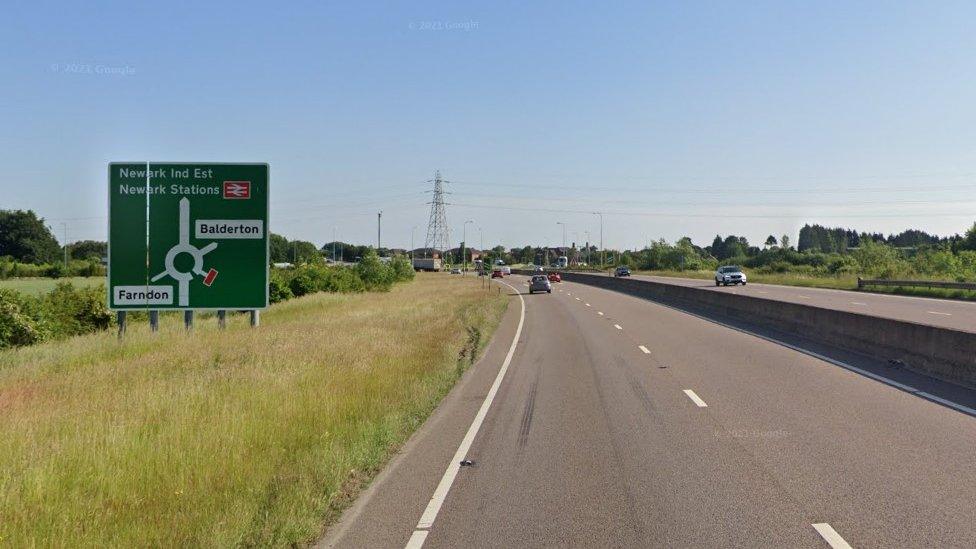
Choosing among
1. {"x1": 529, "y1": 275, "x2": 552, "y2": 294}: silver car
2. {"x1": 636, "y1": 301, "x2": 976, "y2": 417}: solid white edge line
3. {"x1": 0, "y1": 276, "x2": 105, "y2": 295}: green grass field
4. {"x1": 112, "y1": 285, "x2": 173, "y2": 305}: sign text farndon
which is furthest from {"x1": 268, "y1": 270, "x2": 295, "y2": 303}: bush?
{"x1": 636, "y1": 301, "x2": 976, "y2": 417}: solid white edge line

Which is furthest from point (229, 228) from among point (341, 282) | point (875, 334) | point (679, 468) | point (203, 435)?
point (341, 282)

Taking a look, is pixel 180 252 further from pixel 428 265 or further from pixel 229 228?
pixel 428 265

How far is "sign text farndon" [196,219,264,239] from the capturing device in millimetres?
25516

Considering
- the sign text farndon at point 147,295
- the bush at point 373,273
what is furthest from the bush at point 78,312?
the bush at point 373,273

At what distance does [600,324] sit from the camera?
1265 inches

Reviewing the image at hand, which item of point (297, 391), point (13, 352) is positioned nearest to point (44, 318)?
point (13, 352)

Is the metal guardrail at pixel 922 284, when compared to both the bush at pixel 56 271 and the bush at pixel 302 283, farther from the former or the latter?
the bush at pixel 56 271

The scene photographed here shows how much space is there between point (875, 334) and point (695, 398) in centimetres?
826

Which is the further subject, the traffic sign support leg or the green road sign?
the traffic sign support leg

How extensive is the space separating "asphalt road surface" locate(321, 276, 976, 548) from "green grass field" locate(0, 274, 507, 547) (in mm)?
530

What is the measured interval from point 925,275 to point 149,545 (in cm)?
6749

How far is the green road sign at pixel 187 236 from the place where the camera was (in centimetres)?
2508

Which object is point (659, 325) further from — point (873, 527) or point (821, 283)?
point (821, 283)

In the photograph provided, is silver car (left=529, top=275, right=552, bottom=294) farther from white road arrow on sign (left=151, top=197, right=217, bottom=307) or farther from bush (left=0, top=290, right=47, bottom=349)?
white road arrow on sign (left=151, top=197, right=217, bottom=307)
